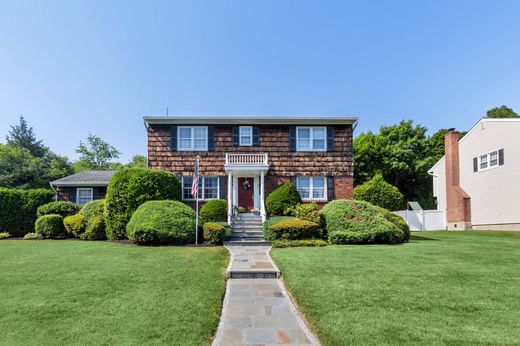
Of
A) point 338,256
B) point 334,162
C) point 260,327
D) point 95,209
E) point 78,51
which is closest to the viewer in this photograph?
point 260,327

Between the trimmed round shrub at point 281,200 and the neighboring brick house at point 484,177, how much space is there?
41.8 ft

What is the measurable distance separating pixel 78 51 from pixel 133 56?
2.10 metres

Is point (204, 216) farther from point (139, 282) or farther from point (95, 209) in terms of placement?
point (139, 282)

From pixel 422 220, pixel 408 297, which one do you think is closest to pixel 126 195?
pixel 408 297

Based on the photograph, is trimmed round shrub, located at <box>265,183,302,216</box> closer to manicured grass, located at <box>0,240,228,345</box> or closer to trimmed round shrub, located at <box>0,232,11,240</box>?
manicured grass, located at <box>0,240,228,345</box>

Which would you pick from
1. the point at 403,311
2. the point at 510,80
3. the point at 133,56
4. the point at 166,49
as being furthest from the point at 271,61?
the point at 403,311

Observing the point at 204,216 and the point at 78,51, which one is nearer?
the point at 78,51

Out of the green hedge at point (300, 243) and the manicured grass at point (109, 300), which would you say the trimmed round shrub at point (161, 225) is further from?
the green hedge at point (300, 243)

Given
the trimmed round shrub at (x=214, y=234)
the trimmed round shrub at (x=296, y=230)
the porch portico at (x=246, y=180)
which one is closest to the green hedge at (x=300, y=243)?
the trimmed round shrub at (x=296, y=230)

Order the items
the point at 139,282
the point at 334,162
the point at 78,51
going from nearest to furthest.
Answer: the point at 139,282 < the point at 78,51 < the point at 334,162

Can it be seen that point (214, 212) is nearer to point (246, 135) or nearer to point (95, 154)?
point (246, 135)

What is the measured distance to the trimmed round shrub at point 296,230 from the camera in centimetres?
1319

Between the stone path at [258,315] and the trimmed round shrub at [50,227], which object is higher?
the trimmed round shrub at [50,227]

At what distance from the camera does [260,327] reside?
4.60 m
